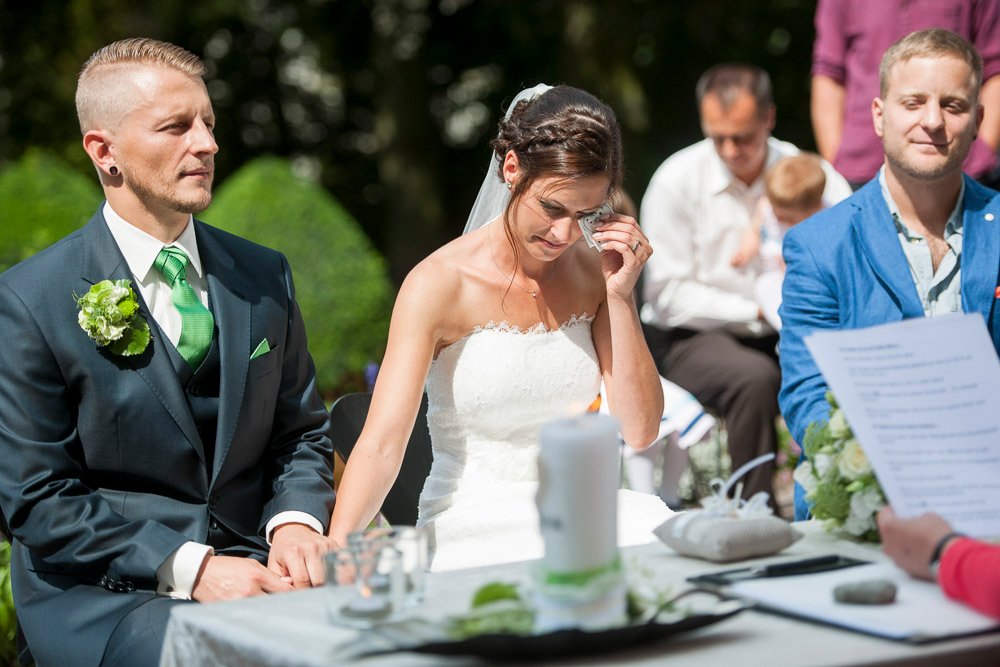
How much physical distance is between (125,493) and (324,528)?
1.71 feet

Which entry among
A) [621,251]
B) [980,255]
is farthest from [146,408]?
[980,255]

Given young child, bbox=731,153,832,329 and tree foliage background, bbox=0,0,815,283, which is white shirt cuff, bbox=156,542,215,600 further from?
tree foliage background, bbox=0,0,815,283

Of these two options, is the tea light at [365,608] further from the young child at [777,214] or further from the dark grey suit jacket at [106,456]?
the young child at [777,214]

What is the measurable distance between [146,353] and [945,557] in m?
1.93

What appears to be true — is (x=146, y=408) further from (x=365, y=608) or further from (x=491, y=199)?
(x=491, y=199)

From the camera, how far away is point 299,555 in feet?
9.04

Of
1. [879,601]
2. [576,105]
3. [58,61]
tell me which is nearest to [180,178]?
[576,105]

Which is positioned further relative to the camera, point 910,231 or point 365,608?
point 910,231

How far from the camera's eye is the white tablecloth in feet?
5.04

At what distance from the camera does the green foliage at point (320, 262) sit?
844cm

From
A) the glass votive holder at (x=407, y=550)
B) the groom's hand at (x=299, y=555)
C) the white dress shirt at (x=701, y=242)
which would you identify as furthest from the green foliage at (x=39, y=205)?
the glass votive holder at (x=407, y=550)

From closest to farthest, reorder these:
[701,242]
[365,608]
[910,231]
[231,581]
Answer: [365,608] < [231,581] < [910,231] < [701,242]

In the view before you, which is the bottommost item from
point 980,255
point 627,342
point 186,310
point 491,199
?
point 627,342

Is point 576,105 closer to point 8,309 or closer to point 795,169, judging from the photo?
point 8,309
